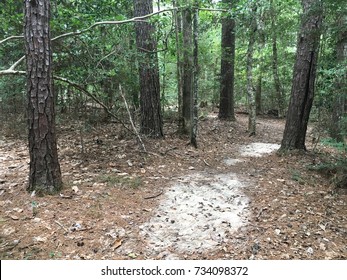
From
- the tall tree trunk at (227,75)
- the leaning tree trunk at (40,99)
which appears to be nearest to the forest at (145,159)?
the leaning tree trunk at (40,99)

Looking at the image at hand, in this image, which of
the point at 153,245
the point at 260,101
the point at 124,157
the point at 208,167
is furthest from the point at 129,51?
the point at 260,101

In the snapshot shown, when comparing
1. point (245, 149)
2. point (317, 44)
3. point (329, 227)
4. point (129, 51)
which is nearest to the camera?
point (329, 227)

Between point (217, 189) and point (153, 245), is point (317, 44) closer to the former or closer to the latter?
point (217, 189)

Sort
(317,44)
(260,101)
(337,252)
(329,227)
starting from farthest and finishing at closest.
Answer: (260,101)
(317,44)
(329,227)
(337,252)

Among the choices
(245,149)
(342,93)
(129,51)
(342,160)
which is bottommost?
(245,149)

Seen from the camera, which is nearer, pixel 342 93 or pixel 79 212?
pixel 79 212

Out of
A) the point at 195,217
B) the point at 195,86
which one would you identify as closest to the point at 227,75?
the point at 195,86

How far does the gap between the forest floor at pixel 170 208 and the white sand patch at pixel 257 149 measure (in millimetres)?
560

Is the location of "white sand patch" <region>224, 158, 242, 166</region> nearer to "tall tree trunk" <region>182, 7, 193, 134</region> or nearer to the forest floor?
the forest floor

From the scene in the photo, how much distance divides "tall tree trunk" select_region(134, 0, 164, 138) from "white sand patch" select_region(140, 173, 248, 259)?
9.28 ft

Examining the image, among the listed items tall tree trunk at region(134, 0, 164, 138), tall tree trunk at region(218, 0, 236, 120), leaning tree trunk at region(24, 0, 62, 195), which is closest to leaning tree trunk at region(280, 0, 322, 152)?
tall tree trunk at region(134, 0, 164, 138)

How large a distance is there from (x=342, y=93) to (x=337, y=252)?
3.09 metres

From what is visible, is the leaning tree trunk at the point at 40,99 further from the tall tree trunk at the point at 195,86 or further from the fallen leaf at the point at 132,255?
the tall tree trunk at the point at 195,86
